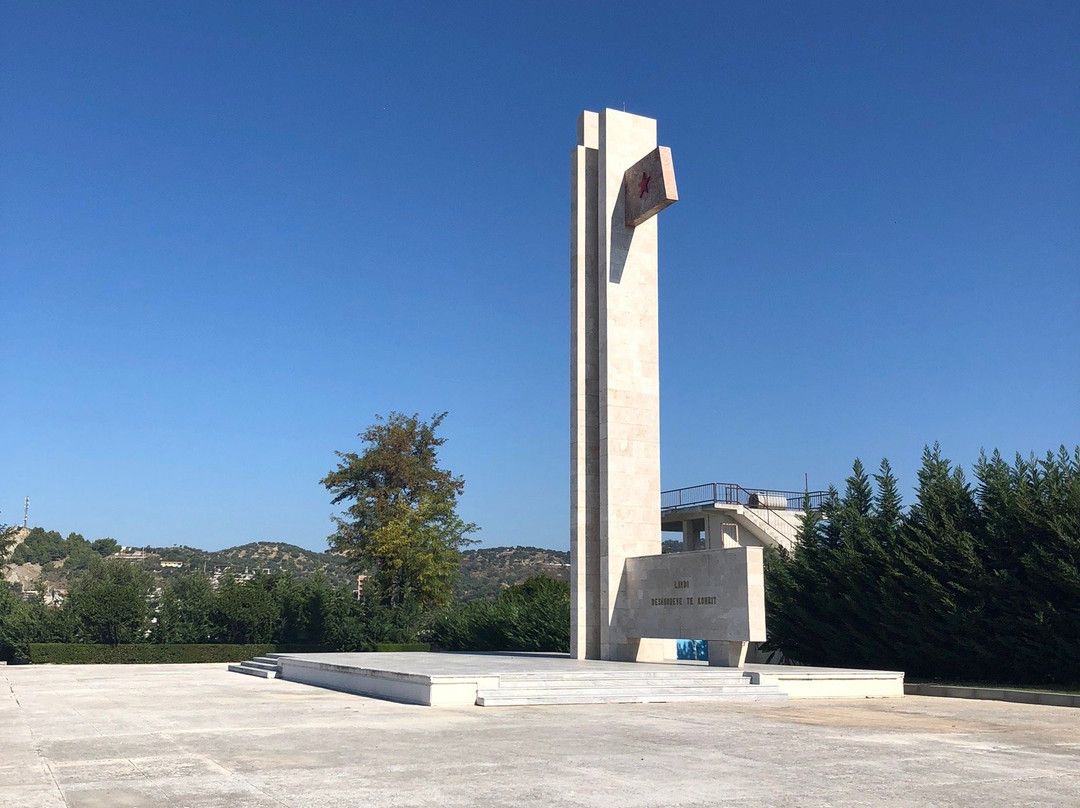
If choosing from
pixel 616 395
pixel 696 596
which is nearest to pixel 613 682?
pixel 696 596

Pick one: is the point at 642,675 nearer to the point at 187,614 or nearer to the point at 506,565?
the point at 187,614

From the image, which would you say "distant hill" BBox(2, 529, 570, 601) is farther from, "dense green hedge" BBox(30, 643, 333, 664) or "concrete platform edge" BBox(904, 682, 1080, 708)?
"concrete platform edge" BBox(904, 682, 1080, 708)

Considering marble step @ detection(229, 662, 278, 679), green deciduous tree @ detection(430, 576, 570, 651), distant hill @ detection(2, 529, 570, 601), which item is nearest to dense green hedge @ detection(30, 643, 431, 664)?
green deciduous tree @ detection(430, 576, 570, 651)

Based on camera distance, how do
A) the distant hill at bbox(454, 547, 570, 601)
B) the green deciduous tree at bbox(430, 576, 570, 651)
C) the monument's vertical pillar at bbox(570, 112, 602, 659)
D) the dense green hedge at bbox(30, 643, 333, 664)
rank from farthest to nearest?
the distant hill at bbox(454, 547, 570, 601) → the dense green hedge at bbox(30, 643, 333, 664) → the green deciduous tree at bbox(430, 576, 570, 651) → the monument's vertical pillar at bbox(570, 112, 602, 659)

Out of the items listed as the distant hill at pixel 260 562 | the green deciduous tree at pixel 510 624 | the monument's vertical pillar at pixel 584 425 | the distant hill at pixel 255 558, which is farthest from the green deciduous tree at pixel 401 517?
the distant hill at pixel 255 558

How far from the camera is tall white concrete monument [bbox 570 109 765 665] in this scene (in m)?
24.7

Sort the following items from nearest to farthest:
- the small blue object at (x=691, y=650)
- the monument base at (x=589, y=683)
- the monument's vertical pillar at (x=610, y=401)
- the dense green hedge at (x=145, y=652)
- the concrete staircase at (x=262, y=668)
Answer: the monument base at (x=589, y=683) < the monument's vertical pillar at (x=610, y=401) < the concrete staircase at (x=262, y=668) < the small blue object at (x=691, y=650) < the dense green hedge at (x=145, y=652)

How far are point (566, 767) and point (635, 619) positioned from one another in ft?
50.8

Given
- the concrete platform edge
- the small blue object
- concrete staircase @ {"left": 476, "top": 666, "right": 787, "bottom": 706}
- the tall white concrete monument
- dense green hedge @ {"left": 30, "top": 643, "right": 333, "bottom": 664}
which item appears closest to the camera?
→ concrete staircase @ {"left": 476, "top": 666, "right": 787, "bottom": 706}

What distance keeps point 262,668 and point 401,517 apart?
596 inches

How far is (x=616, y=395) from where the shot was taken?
25.1m

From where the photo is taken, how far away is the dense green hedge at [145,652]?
31500 mm

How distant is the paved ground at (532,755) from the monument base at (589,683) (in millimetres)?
751

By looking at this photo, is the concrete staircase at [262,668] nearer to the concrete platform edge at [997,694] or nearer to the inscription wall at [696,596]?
the inscription wall at [696,596]
